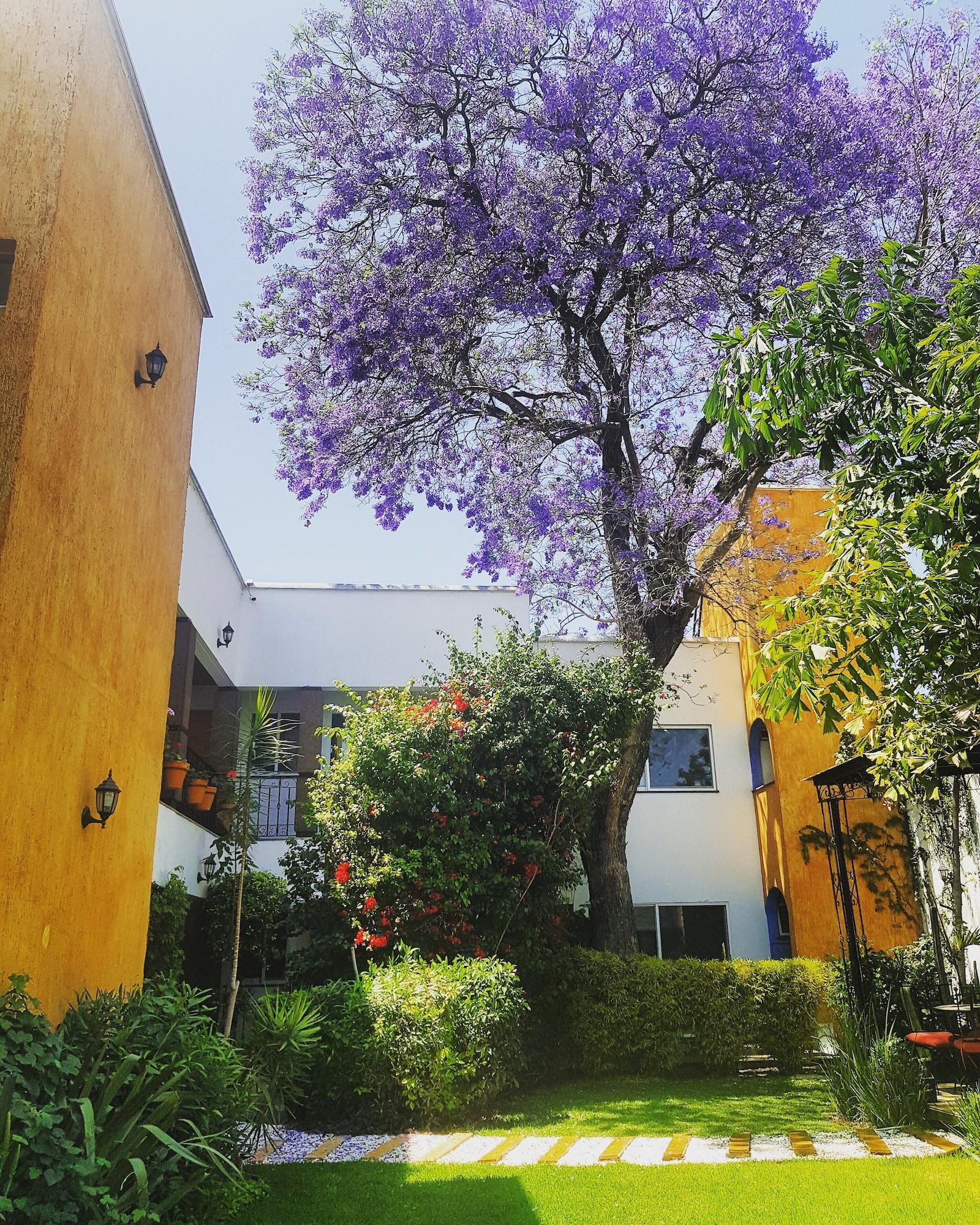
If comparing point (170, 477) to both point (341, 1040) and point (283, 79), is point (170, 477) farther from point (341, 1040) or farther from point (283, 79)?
point (283, 79)

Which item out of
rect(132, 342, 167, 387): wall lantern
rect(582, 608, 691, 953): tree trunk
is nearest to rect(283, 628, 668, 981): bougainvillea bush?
rect(582, 608, 691, 953): tree trunk

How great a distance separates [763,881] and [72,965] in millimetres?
11593

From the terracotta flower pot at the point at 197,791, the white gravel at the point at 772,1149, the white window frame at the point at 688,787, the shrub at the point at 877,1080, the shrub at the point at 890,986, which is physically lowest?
the white gravel at the point at 772,1149

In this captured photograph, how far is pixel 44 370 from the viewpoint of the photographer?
17.7 ft

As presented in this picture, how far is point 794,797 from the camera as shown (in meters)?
14.5

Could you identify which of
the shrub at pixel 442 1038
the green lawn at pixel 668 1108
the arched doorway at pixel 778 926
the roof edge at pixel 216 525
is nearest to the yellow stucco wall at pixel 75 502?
the shrub at pixel 442 1038

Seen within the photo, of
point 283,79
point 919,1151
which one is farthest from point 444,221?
point 919,1151

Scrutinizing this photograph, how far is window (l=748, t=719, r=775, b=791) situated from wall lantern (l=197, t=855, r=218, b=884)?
27.5ft

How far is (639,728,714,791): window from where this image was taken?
15.5m

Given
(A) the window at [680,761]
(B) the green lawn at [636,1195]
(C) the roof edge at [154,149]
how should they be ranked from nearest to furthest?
(B) the green lawn at [636,1195] < (C) the roof edge at [154,149] < (A) the window at [680,761]

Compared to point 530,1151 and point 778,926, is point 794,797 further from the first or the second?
point 530,1151

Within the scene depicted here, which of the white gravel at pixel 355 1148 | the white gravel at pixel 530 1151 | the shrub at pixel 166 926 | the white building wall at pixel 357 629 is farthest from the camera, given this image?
the white building wall at pixel 357 629

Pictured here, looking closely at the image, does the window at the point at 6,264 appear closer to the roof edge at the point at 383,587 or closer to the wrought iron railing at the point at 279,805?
the wrought iron railing at the point at 279,805

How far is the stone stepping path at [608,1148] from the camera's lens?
6.89 meters
